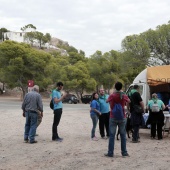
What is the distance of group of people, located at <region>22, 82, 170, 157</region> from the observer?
294 inches

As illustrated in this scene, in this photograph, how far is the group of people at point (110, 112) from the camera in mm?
7477

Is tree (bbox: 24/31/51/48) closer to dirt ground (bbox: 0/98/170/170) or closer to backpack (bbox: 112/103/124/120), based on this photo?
dirt ground (bbox: 0/98/170/170)

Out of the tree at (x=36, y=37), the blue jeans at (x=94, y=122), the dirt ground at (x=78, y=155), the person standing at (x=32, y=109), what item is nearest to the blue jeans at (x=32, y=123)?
the person standing at (x=32, y=109)

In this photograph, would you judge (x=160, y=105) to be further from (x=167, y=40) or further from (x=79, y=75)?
(x=79, y=75)

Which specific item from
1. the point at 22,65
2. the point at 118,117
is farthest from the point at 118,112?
the point at 22,65

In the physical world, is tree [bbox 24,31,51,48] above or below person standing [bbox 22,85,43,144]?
above

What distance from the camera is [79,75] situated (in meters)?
50.2

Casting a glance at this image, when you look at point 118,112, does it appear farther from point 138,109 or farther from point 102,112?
point 102,112

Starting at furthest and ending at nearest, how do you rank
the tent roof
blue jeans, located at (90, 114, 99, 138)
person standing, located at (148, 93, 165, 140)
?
the tent roof < person standing, located at (148, 93, 165, 140) < blue jeans, located at (90, 114, 99, 138)

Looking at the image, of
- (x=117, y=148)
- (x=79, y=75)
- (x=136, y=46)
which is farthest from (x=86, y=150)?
(x=79, y=75)

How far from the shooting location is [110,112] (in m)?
7.64

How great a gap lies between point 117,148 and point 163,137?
3.02m

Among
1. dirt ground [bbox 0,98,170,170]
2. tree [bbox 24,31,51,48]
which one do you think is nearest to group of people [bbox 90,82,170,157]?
dirt ground [bbox 0,98,170,170]

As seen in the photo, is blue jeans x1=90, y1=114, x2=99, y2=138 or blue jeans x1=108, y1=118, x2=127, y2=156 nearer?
blue jeans x1=108, y1=118, x2=127, y2=156
